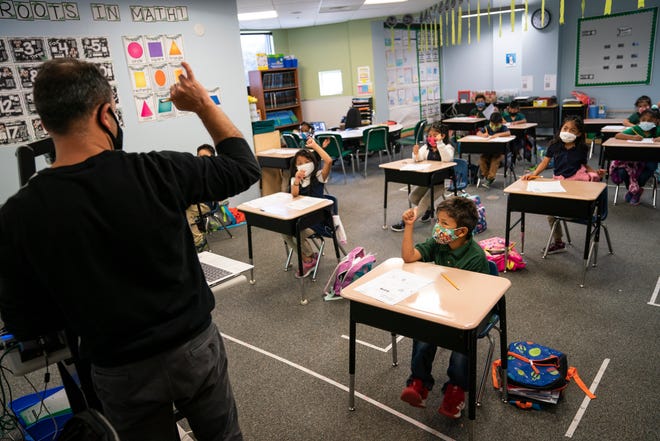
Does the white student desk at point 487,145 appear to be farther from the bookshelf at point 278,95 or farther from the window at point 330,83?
the window at point 330,83

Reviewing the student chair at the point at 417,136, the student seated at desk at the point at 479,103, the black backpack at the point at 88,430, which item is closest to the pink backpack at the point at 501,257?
the black backpack at the point at 88,430

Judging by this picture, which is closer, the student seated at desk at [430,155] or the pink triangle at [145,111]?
the student seated at desk at [430,155]

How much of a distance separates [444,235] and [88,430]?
182cm

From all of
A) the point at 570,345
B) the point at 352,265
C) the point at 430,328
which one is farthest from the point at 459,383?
the point at 352,265

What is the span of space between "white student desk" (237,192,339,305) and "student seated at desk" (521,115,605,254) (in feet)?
6.24

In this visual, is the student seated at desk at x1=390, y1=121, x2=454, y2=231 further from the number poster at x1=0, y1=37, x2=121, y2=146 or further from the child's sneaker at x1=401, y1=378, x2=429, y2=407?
the number poster at x1=0, y1=37, x2=121, y2=146

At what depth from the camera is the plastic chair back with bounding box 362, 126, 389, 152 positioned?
801 centimetres

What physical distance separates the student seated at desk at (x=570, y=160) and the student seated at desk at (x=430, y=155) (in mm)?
1131

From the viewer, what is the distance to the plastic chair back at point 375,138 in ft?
26.3

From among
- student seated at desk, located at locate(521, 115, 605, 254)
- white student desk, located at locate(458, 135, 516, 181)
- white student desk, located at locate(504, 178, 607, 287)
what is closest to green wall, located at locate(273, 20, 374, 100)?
white student desk, located at locate(458, 135, 516, 181)

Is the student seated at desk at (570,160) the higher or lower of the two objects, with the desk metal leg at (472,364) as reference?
higher

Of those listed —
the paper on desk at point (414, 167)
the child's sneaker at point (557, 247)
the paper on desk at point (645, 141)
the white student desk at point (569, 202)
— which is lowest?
the child's sneaker at point (557, 247)

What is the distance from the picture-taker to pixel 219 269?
7.63 ft

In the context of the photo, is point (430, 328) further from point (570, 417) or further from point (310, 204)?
point (310, 204)
